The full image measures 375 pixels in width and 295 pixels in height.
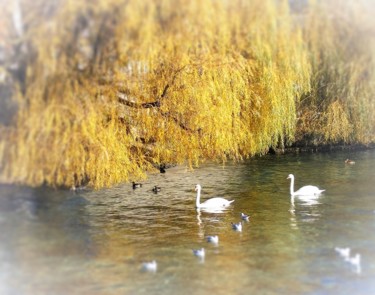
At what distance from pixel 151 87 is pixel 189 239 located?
44.8 inches

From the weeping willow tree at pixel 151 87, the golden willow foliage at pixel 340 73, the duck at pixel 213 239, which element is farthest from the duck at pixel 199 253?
the golden willow foliage at pixel 340 73

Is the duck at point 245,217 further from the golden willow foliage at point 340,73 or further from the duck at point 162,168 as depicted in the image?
the golden willow foliage at point 340,73

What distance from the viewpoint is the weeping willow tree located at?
2684mm

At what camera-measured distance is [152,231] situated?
3250 millimetres

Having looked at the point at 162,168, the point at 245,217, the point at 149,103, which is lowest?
the point at 245,217

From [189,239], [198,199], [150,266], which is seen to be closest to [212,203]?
[198,199]

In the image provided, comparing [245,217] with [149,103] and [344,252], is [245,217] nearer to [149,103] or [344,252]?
[344,252]

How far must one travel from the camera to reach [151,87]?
3699 mm

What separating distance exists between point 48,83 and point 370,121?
258 centimetres

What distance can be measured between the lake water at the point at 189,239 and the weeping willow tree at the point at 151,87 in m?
0.21

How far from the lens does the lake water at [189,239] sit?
2504 millimetres

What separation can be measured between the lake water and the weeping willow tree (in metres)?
0.21

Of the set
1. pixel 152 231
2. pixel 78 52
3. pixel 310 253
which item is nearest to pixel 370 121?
pixel 310 253

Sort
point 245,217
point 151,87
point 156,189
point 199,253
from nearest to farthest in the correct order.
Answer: point 199,253
point 245,217
point 151,87
point 156,189
